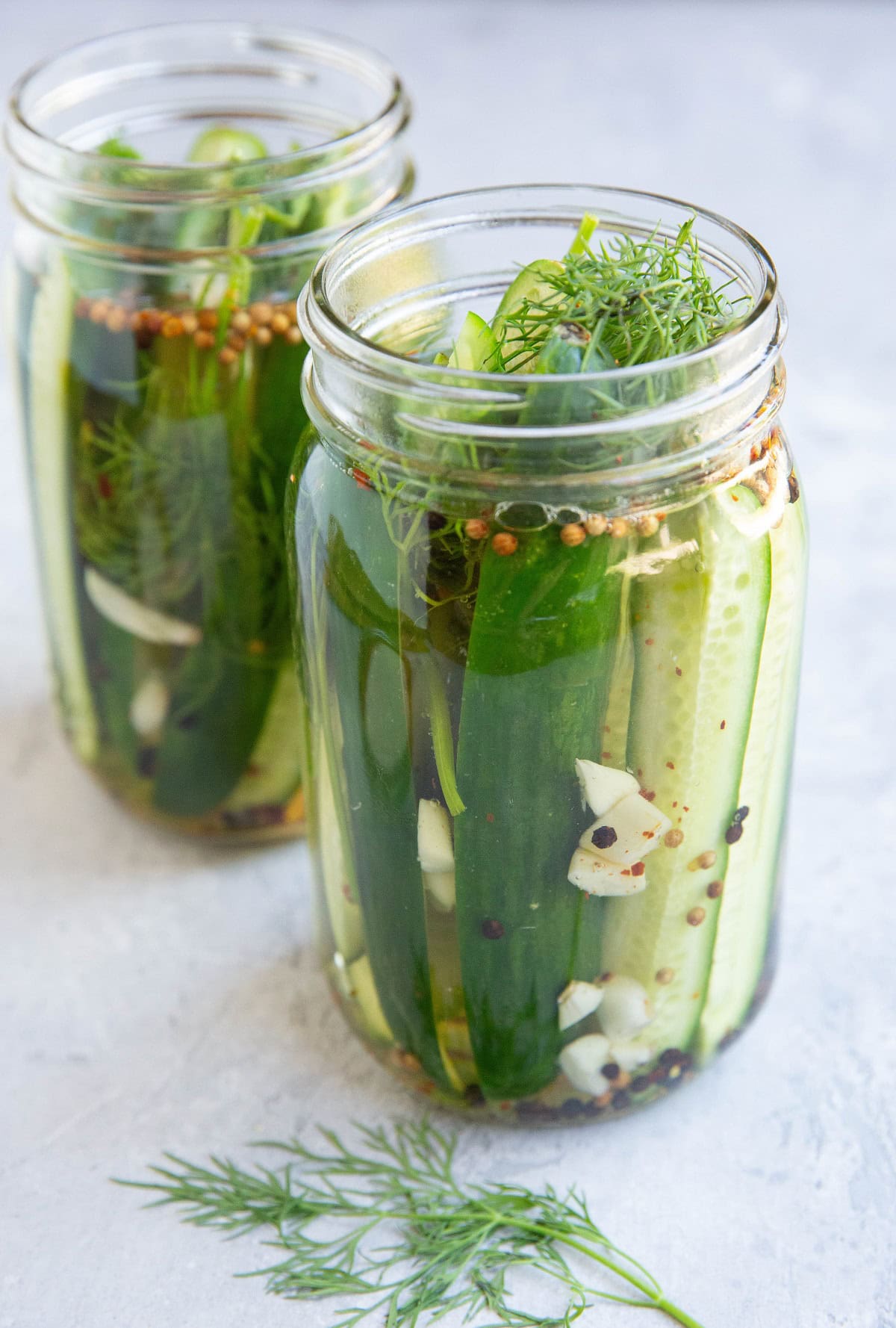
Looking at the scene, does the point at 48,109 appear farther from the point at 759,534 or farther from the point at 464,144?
the point at 464,144

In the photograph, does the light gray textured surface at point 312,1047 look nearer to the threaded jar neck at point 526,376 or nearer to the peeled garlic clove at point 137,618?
the peeled garlic clove at point 137,618

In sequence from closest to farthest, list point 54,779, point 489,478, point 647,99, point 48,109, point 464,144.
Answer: point 489,478 < point 48,109 < point 54,779 < point 464,144 < point 647,99

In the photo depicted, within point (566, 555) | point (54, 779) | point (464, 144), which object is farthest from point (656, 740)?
point (464, 144)

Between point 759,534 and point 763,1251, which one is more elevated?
point 759,534

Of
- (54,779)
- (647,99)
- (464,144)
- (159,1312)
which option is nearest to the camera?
(159,1312)

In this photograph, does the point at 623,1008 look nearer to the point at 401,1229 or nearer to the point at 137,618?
A: the point at 401,1229

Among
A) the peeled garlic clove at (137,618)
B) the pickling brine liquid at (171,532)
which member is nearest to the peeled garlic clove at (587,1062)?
the pickling brine liquid at (171,532)

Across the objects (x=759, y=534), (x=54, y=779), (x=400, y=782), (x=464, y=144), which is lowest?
(x=54, y=779)
